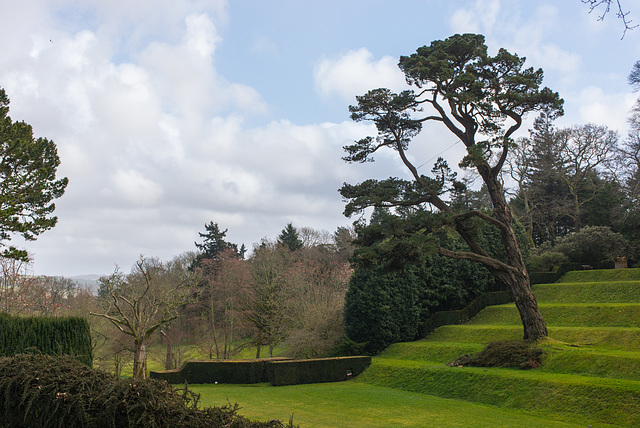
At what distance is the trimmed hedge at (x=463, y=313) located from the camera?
22594mm

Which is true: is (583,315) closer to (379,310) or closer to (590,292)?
(590,292)

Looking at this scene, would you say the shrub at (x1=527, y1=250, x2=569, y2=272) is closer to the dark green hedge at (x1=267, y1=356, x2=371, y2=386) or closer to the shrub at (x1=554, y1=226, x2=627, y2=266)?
the shrub at (x1=554, y1=226, x2=627, y2=266)

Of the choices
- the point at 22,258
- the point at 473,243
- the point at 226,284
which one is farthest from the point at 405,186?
the point at 226,284

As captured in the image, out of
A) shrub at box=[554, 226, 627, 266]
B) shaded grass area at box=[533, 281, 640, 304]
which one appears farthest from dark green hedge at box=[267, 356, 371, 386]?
shrub at box=[554, 226, 627, 266]

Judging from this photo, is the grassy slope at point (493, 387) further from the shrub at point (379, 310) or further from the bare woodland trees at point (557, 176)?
the bare woodland trees at point (557, 176)

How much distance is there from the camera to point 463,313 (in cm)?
2350

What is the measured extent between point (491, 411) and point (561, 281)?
1794 centimetres

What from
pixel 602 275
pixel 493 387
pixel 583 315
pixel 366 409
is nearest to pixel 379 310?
pixel 583 315

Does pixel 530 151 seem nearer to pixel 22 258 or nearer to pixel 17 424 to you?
pixel 22 258

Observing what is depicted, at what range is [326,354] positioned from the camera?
21.2 m

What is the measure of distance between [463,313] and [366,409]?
12964mm

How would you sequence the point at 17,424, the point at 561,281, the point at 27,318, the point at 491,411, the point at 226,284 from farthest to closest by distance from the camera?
the point at 226,284
the point at 561,281
the point at 27,318
the point at 491,411
the point at 17,424

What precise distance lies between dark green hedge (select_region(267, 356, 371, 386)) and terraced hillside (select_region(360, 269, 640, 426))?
613mm

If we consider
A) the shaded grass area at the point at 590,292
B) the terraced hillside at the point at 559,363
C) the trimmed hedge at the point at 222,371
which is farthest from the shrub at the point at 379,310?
the shaded grass area at the point at 590,292
